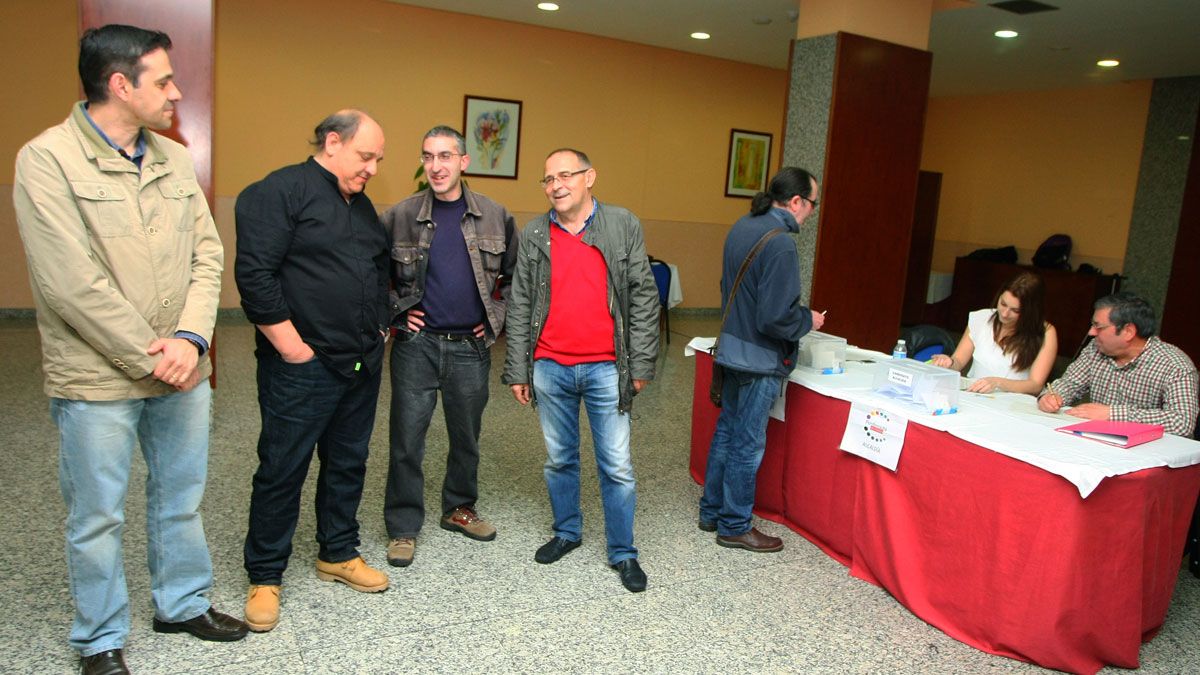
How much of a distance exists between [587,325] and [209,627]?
4.84 ft

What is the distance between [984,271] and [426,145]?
8.50 m

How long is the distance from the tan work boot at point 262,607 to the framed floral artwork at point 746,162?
783cm

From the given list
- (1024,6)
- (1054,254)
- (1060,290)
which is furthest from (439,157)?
(1054,254)

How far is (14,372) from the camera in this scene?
210 inches

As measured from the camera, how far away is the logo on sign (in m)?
3.05

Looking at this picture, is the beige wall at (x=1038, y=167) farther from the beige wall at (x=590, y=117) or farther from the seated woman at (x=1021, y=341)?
the seated woman at (x=1021, y=341)

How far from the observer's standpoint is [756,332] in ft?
10.6

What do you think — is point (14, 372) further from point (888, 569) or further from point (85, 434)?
point (888, 569)

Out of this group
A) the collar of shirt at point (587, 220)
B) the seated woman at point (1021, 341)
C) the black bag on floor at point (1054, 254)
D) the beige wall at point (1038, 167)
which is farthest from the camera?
the black bag on floor at point (1054, 254)

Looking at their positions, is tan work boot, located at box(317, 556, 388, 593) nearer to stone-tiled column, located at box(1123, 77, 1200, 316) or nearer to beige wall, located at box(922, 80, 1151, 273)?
stone-tiled column, located at box(1123, 77, 1200, 316)

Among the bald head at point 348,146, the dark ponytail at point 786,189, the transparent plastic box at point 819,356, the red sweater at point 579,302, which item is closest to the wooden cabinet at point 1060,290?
the transparent plastic box at point 819,356

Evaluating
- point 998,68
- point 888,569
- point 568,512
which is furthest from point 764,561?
point 998,68

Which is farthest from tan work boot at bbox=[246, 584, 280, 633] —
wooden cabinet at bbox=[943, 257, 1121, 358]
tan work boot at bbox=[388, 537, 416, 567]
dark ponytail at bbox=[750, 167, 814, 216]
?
wooden cabinet at bbox=[943, 257, 1121, 358]

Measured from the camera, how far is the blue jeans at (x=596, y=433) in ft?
9.77
